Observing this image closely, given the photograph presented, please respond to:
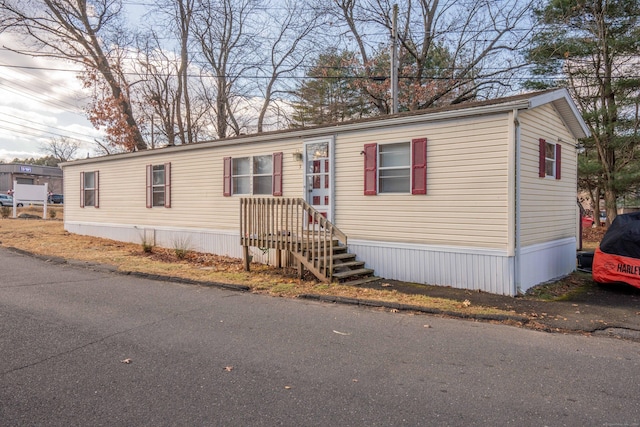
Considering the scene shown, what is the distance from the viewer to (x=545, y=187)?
8633 mm

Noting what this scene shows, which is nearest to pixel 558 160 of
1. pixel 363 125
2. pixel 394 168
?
pixel 394 168

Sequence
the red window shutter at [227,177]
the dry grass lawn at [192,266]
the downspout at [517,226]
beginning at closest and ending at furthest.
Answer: the dry grass lawn at [192,266], the downspout at [517,226], the red window shutter at [227,177]

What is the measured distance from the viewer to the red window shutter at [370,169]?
881cm

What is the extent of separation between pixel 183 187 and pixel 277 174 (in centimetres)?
372

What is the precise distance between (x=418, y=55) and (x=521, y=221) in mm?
15897

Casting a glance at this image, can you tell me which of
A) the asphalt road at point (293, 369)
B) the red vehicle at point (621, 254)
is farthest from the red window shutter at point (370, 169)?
the red vehicle at point (621, 254)

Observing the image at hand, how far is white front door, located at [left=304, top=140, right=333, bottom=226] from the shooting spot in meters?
9.80

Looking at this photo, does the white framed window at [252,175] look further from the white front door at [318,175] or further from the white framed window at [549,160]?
the white framed window at [549,160]

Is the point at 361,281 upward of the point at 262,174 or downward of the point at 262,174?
downward

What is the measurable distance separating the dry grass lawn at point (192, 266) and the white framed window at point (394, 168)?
2.26 m

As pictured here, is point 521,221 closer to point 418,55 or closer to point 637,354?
point 637,354

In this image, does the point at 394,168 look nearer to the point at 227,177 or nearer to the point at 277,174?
the point at 277,174

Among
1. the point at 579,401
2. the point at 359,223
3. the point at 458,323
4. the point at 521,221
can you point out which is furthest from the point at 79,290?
the point at 521,221

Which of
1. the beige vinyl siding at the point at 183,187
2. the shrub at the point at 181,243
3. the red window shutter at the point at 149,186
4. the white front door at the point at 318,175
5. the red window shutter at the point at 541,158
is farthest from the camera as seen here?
the red window shutter at the point at 149,186
